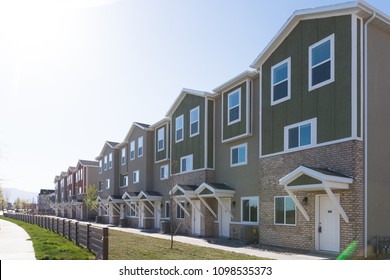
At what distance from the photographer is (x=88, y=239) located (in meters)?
15.1

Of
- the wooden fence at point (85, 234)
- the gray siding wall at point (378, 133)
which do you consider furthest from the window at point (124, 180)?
the gray siding wall at point (378, 133)

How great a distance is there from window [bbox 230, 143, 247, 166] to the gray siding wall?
7919 millimetres

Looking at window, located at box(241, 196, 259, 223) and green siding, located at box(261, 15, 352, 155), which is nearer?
green siding, located at box(261, 15, 352, 155)

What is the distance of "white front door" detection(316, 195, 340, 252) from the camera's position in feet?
49.3

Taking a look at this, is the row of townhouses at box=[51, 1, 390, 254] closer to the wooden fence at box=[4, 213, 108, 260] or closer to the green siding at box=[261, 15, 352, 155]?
the green siding at box=[261, 15, 352, 155]

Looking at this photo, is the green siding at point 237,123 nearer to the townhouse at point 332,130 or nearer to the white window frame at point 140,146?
the townhouse at point 332,130

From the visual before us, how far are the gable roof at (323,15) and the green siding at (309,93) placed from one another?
22cm

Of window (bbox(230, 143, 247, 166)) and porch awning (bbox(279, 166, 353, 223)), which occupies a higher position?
window (bbox(230, 143, 247, 166))

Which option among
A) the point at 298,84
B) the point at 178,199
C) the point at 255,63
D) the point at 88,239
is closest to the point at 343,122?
the point at 298,84

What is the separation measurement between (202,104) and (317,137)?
10865mm

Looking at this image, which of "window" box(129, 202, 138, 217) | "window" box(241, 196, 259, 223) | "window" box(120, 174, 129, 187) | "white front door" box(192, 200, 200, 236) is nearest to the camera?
"window" box(241, 196, 259, 223)

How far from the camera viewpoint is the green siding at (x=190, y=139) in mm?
25781

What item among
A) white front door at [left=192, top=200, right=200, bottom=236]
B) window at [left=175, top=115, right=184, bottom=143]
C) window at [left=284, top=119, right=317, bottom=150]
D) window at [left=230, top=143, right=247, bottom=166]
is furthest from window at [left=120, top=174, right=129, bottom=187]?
window at [left=284, top=119, right=317, bottom=150]

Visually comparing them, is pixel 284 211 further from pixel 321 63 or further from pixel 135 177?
pixel 135 177
